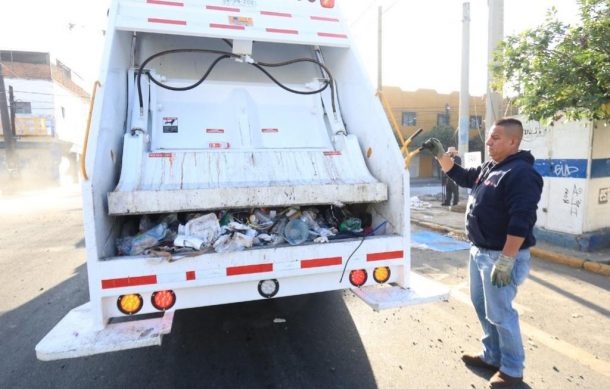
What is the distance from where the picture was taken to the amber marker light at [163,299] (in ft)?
7.18

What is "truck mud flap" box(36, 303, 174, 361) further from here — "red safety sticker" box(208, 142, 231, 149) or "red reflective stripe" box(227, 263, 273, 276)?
"red safety sticker" box(208, 142, 231, 149)

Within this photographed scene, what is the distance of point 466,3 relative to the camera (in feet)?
31.5

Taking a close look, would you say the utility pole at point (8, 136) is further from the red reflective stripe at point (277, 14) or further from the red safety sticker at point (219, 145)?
the red reflective stripe at point (277, 14)

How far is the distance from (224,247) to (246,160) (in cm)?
81

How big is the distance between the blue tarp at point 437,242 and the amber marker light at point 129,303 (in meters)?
4.59

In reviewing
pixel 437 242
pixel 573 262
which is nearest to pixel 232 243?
pixel 573 262

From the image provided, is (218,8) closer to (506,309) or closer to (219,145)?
(219,145)

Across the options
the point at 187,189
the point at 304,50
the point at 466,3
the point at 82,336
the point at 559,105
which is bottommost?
the point at 82,336

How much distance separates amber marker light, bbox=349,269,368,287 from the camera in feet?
8.28

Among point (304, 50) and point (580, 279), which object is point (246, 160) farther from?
point (580, 279)

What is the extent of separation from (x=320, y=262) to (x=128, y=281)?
1093 millimetres

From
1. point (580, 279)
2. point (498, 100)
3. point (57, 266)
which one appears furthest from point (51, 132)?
point (580, 279)

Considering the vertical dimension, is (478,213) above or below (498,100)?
below

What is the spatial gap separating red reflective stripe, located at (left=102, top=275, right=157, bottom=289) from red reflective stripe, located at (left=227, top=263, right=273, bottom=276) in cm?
42
